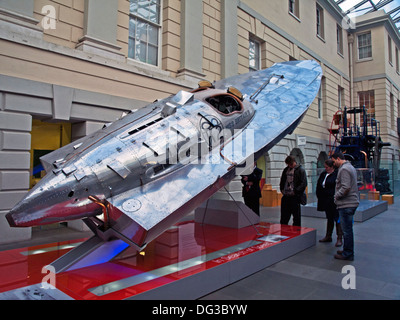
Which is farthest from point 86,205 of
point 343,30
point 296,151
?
point 343,30

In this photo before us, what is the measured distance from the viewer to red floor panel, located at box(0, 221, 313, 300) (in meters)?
2.81

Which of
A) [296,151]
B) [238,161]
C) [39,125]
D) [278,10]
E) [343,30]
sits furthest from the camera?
[343,30]

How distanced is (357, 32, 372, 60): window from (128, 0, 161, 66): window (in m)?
18.5

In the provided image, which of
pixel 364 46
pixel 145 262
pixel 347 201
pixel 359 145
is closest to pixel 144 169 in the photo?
pixel 145 262

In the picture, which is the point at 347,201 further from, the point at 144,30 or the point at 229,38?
the point at 229,38

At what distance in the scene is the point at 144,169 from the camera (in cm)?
338

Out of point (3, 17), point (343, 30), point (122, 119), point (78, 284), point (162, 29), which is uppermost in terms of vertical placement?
point (343, 30)

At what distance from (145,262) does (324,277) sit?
228cm

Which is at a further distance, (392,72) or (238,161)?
(392,72)

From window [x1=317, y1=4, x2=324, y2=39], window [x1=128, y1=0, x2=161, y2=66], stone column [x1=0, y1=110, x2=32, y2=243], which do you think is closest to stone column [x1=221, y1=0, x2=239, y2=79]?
window [x1=128, y1=0, x2=161, y2=66]

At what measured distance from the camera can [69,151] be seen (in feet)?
11.9

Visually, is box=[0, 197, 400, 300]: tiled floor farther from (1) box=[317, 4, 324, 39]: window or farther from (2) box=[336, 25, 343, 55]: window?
(2) box=[336, 25, 343, 55]: window
